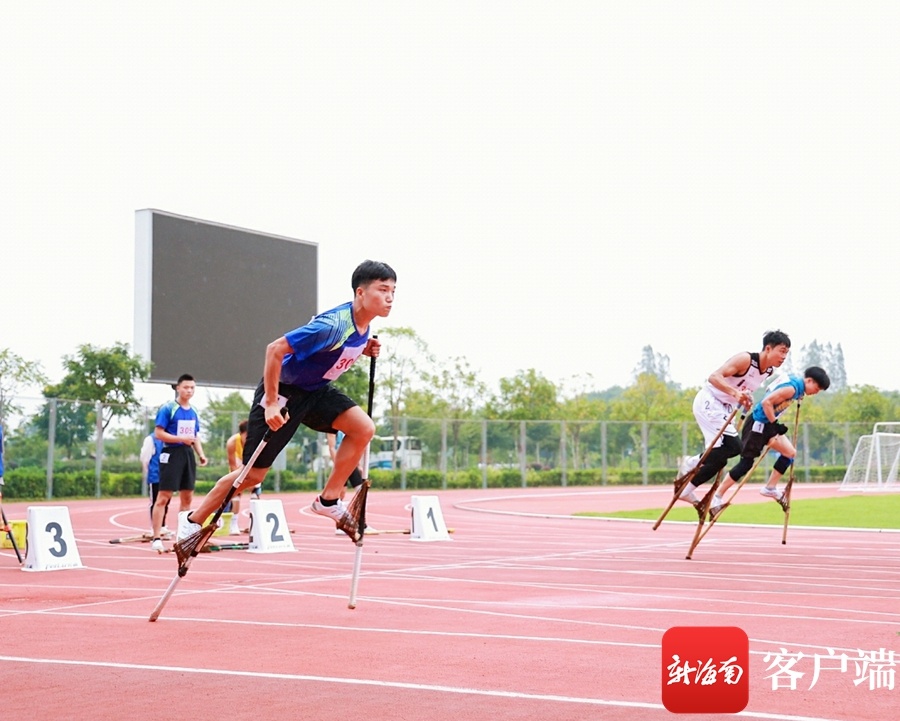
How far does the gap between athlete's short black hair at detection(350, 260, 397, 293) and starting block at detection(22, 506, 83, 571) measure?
232 inches

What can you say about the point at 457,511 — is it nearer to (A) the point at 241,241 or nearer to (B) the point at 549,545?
(B) the point at 549,545

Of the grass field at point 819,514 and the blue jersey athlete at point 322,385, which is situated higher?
the blue jersey athlete at point 322,385

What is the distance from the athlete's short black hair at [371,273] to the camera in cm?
804

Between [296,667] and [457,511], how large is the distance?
23757mm

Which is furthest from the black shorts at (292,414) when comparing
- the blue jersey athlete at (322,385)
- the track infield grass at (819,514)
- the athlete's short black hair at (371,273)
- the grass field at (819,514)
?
the grass field at (819,514)

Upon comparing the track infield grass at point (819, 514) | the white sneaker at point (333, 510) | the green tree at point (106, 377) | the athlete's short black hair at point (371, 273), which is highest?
the green tree at point (106, 377)

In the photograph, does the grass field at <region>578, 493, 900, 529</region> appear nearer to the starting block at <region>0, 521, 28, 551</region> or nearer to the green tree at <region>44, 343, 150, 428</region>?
the starting block at <region>0, 521, 28, 551</region>

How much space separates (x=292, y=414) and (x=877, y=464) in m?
36.2

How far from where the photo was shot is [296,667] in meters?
6.11

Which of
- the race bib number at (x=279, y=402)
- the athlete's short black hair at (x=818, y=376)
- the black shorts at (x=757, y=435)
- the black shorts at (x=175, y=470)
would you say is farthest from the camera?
the black shorts at (x=175, y=470)

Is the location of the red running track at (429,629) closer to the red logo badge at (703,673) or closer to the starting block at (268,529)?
the red logo badge at (703,673)

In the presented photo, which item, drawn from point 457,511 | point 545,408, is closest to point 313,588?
point 457,511

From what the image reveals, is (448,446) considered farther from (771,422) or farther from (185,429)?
(771,422)

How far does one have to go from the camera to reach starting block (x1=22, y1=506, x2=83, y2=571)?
12.2m
